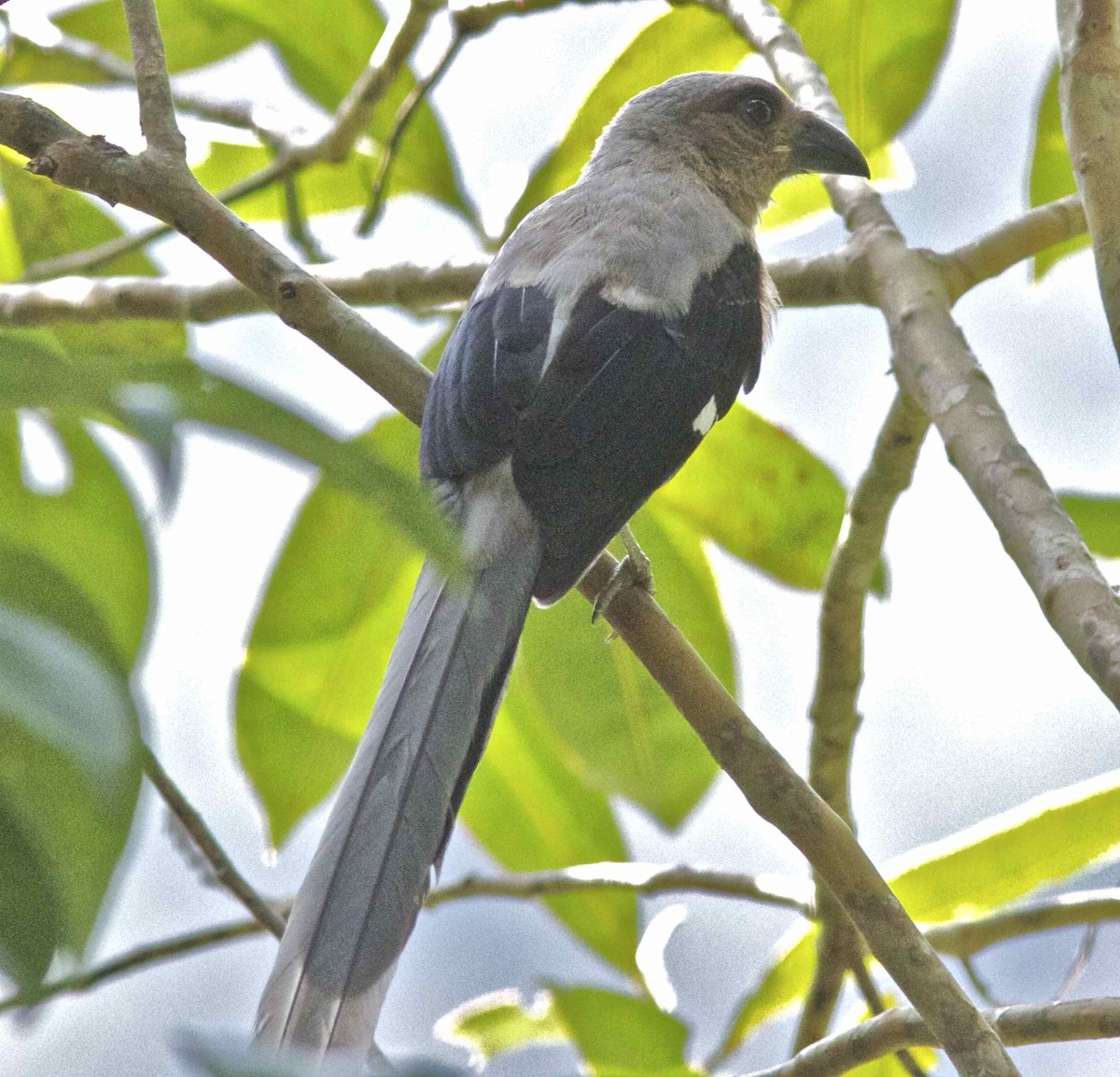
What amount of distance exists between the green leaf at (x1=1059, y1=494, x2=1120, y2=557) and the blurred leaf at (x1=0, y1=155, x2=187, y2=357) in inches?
76.2

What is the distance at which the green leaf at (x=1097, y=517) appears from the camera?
285 centimetres

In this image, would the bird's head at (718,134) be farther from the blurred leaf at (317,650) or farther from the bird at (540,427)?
the blurred leaf at (317,650)

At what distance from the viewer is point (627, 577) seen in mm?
2361

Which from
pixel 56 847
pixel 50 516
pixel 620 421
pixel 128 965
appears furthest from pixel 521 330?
pixel 56 847

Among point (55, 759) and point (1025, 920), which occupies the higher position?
point (1025, 920)

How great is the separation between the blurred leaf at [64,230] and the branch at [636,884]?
134cm

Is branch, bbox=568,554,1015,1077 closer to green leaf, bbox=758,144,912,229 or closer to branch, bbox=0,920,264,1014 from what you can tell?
branch, bbox=0,920,264,1014

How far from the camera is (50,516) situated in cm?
174

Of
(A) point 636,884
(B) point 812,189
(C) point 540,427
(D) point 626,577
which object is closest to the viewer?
(D) point 626,577

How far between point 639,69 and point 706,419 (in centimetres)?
113

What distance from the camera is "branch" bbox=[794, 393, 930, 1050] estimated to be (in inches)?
107

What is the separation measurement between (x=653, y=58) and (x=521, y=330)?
1112 mm

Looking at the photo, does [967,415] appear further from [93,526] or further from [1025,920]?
[93,526]

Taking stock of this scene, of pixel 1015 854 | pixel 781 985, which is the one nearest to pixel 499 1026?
pixel 781 985
